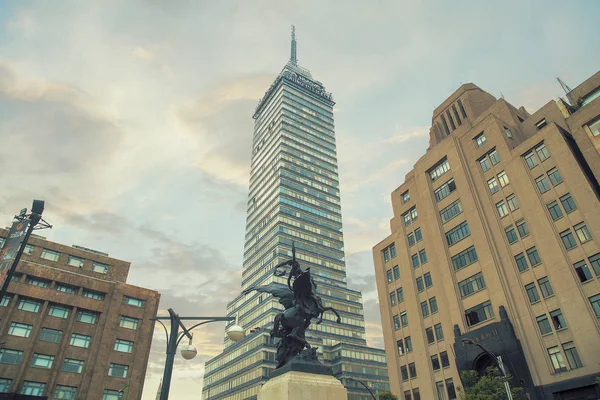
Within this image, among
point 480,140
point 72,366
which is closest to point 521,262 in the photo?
point 480,140

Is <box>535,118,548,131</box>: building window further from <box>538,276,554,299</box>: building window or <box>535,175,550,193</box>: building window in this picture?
<box>538,276,554,299</box>: building window

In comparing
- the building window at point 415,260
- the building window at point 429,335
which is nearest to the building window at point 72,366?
the building window at point 429,335

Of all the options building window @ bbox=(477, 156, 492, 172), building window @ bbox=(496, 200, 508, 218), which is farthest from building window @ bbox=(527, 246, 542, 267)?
building window @ bbox=(477, 156, 492, 172)

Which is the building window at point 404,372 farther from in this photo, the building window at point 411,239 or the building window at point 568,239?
the building window at point 568,239

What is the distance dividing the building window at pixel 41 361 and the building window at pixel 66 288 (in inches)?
332

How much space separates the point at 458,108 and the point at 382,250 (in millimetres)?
26837

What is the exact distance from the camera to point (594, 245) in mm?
35812

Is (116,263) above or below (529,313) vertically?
above

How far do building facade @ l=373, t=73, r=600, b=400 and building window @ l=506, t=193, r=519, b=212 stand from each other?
0.40ft

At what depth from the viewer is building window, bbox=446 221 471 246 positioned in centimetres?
4889

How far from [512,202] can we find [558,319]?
13717 mm

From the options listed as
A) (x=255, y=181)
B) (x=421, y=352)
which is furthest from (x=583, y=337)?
(x=255, y=181)

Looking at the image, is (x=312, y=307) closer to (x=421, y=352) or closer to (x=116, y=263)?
(x=421, y=352)

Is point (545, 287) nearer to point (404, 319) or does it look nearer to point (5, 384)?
point (404, 319)
